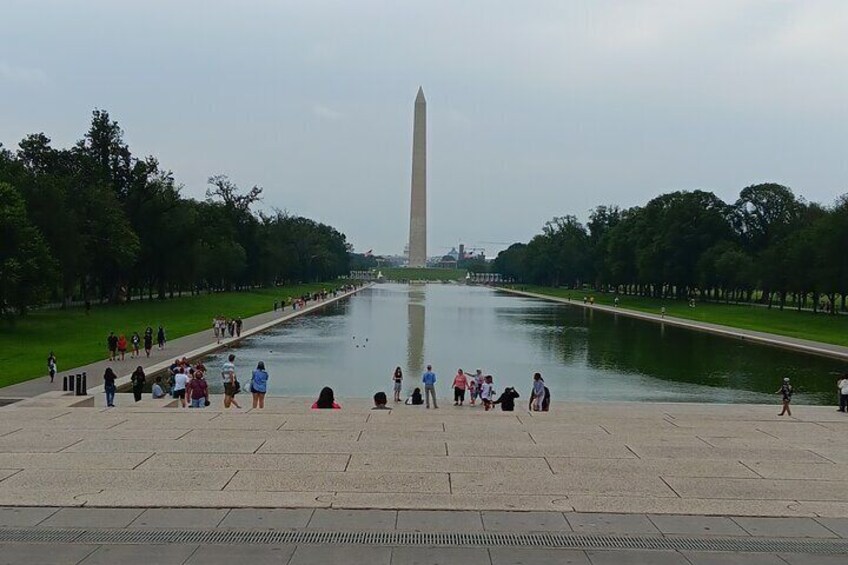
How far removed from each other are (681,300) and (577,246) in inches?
1749

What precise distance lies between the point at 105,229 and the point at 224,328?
2019 cm

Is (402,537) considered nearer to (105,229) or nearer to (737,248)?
(105,229)

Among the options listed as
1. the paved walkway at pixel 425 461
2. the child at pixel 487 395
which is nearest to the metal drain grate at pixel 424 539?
the paved walkway at pixel 425 461

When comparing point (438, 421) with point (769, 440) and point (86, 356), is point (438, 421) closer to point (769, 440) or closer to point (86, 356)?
point (769, 440)

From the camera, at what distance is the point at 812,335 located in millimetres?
44406

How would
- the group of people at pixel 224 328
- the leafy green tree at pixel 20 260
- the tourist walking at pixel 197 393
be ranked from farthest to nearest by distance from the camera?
the group of people at pixel 224 328, the leafy green tree at pixel 20 260, the tourist walking at pixel 197 393

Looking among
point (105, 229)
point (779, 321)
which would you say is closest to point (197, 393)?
point (105, 229)

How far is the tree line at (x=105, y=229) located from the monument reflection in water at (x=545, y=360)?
1204 cm

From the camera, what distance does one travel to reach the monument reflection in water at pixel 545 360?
2442 centimetres

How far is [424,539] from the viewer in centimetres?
771

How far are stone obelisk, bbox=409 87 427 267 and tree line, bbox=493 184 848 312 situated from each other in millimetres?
29696

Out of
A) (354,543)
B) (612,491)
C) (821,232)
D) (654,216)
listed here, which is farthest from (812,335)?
(654,216)

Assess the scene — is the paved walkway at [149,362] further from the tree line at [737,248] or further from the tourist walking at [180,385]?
the tree line at [737,248]

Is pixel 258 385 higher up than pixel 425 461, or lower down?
lower down
